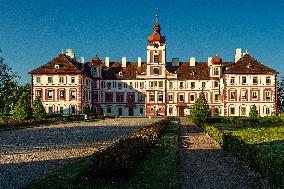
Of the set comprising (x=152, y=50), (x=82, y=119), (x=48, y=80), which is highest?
(x=152, y=50)

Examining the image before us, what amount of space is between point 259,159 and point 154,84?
6149 cm

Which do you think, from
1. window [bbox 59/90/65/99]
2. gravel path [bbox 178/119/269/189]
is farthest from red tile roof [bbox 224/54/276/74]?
gravel path [bbox 178/119/269/189]

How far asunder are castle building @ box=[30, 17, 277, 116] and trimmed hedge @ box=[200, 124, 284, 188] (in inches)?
1923

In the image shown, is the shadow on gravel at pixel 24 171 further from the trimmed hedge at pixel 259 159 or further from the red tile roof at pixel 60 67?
the red tile roof at pixel 60 67

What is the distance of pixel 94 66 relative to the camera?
244ft

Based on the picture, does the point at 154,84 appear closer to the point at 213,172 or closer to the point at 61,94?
the point at 61,94

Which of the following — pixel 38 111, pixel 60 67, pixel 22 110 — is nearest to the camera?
pixel 22 110

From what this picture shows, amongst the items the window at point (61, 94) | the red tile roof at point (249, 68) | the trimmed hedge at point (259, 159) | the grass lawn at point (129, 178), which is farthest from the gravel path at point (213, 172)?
the window at point (61, 94)

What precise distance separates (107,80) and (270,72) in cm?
3309

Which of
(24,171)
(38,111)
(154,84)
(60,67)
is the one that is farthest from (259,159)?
(154,84)

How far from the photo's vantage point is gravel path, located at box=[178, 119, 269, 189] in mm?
11555

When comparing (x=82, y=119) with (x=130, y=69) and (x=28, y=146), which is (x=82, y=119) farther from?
(x=28, y=146)

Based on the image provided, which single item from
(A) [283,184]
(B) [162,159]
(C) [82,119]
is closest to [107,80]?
(C) [82,119]

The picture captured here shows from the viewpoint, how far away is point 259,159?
12180mm
